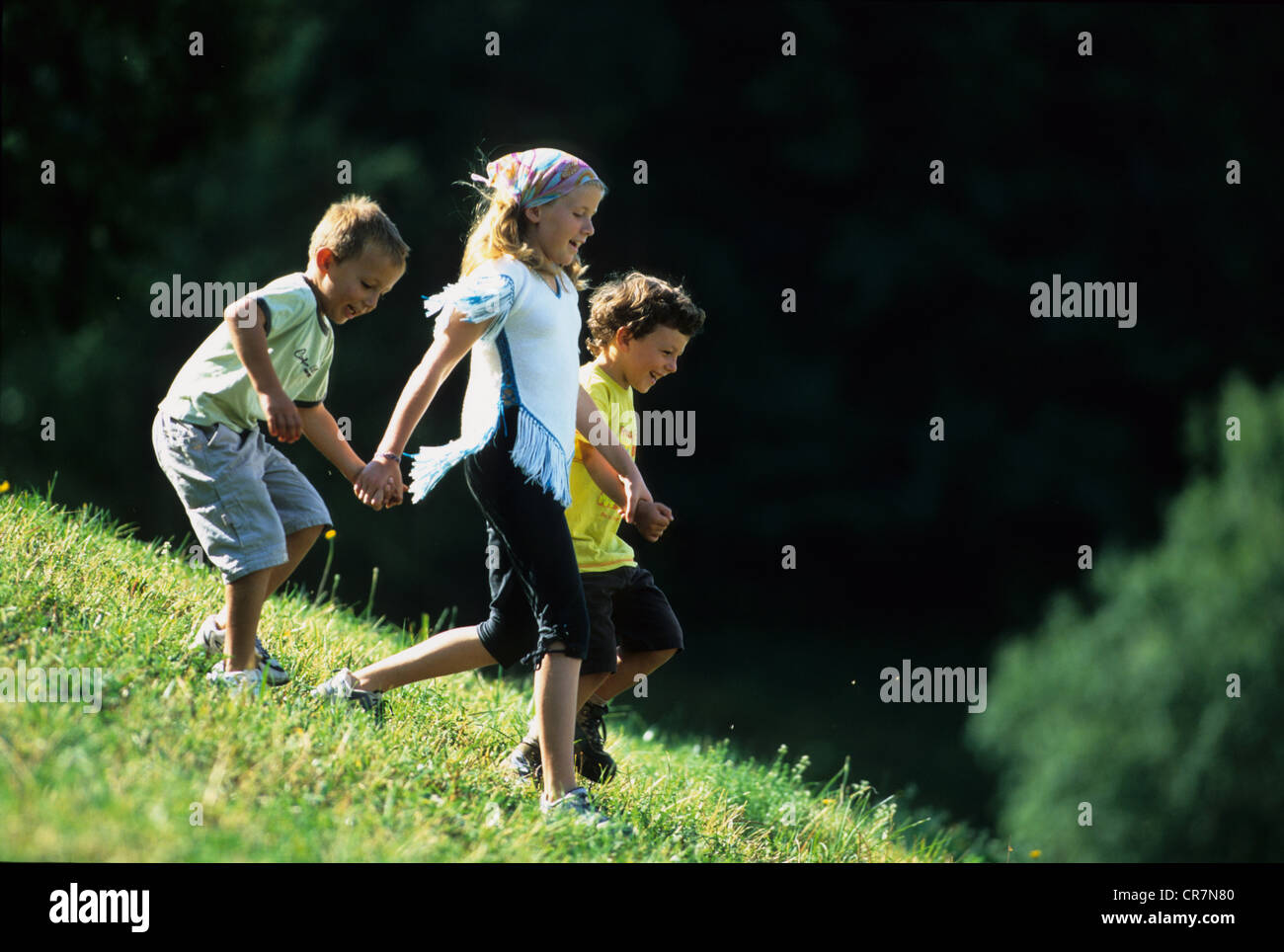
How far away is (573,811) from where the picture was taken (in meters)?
3.86

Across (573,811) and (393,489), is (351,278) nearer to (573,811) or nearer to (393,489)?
(393,489)

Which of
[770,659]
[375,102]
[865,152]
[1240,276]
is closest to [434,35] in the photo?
[375,102]

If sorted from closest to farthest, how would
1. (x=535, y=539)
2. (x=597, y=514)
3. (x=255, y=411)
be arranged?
(x=535, y=539) → (x=255, y=411) → (x=597, y=514)

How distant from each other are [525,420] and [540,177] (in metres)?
0.75

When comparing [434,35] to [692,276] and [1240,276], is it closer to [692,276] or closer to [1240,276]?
[692,276]

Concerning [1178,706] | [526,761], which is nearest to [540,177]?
[526,761]

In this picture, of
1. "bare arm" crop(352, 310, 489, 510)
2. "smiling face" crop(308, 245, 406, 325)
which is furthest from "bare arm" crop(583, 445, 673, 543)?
"smiling face" crop(308, 245, 406, 325)

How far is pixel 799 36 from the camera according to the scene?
26.1 metres

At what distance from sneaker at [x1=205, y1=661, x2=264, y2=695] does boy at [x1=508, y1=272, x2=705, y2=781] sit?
0.85m

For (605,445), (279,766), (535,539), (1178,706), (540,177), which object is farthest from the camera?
(1178,706)

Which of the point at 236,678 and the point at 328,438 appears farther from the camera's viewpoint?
the point at 328,438

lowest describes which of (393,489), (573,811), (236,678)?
(573,811)

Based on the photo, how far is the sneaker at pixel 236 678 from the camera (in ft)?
12.9

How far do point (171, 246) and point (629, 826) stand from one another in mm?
15212
